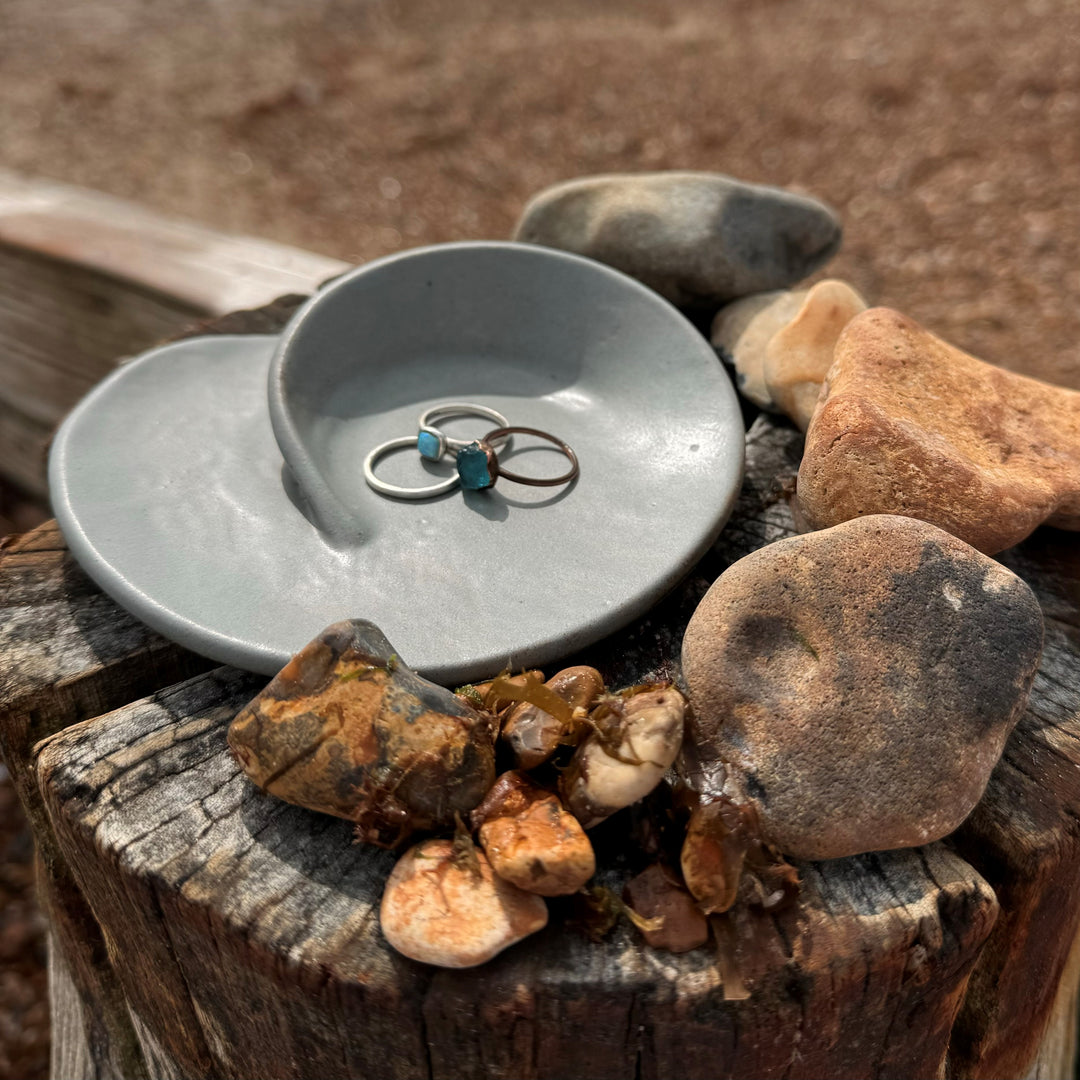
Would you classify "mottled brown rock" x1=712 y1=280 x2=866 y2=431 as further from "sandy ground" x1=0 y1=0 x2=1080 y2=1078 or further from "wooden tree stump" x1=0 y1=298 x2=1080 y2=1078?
"sandy ground" x1=0 y1=0 x2=1080 y2=1078

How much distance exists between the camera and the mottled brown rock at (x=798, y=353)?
1.84 metres

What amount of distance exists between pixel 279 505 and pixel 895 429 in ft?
3.24

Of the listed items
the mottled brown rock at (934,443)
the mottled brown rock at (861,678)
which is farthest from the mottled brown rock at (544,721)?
the mottled brown rock at (934,443)

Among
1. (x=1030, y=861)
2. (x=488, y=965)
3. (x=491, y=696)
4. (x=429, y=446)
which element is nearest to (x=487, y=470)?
(x=429, y=446)

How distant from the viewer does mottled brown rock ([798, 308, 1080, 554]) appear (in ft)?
4.67

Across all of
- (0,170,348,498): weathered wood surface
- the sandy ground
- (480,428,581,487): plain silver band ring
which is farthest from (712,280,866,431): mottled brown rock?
the sandy ground

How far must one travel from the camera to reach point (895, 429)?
4.69ft

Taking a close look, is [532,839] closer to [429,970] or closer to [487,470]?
[429,970]

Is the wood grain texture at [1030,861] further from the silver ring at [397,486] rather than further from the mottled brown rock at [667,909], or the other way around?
the silver ring at [397,486]

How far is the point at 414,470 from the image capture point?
178cm

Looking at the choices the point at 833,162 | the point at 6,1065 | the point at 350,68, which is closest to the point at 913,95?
the point at 833,162

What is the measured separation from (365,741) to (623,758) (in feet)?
1.01

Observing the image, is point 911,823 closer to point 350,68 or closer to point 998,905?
point 998,905

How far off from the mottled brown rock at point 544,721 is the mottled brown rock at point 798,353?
826 mm
